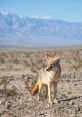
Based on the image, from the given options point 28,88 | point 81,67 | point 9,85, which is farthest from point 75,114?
point 81,67

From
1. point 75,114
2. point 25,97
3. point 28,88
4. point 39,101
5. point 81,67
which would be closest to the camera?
point 75,114

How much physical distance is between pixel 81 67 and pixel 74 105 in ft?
45.6

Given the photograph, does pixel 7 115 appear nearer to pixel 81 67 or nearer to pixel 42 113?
pixel 42 113

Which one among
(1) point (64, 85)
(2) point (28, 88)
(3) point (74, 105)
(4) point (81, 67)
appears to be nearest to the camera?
(3) point (74, 105)

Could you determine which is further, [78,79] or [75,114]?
[78,79]

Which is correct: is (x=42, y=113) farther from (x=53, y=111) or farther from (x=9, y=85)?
(x=9, y=85)

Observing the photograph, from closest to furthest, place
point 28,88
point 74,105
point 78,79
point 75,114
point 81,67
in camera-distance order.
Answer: point 75,114
point 74,105
point 28,88
point 78,79
point 81,67

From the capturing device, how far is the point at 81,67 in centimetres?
2498

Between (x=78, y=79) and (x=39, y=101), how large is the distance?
22.8 feet

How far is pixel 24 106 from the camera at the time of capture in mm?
11602

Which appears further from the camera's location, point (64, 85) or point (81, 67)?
point (81, 67)

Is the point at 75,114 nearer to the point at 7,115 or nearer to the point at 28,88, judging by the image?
the point at 7,115

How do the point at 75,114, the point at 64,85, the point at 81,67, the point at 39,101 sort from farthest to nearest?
1. the point at 81,67
2. the point at 64,85
3. the point at 39,101
4. the point at 75,114

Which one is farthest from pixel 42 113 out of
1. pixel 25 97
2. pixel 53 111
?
pixel 25 97
